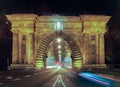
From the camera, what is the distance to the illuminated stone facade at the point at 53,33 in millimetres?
85625

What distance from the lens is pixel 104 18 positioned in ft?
281

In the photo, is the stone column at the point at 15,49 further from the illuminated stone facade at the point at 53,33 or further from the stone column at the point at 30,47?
the stone column at the point at 30,47

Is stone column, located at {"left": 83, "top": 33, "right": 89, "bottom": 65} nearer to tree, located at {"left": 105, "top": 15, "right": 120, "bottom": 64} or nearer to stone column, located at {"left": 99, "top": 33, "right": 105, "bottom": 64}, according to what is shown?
stone column, located at {"left": 99, "top": 33, "right": 105, "bottom": 64}

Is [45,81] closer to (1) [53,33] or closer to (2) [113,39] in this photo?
(1) [53,33]

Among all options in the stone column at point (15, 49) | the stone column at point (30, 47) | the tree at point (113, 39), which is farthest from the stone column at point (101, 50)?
the stone column at point (15, 49)

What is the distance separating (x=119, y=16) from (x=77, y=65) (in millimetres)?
14065

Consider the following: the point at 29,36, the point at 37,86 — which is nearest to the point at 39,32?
the point at 29,36

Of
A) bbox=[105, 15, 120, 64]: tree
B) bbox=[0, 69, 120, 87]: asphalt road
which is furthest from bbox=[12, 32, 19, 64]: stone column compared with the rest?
bbox=[0, 69, 120, 87]: asphalt road

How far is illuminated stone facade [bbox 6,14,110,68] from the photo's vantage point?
85.6m

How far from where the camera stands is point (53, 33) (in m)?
87.4

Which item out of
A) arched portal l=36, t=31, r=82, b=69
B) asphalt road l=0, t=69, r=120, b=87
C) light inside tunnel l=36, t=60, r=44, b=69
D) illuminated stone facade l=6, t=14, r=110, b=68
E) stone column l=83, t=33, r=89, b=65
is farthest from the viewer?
arched portal l=36, t=31, r=82, b=69

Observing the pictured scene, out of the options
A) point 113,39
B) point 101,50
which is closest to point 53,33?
point 101,50

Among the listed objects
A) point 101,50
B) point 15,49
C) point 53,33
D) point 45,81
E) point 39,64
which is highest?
point 53,33

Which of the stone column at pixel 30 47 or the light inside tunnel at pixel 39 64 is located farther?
the light inside tunnel at pixel 39 64
